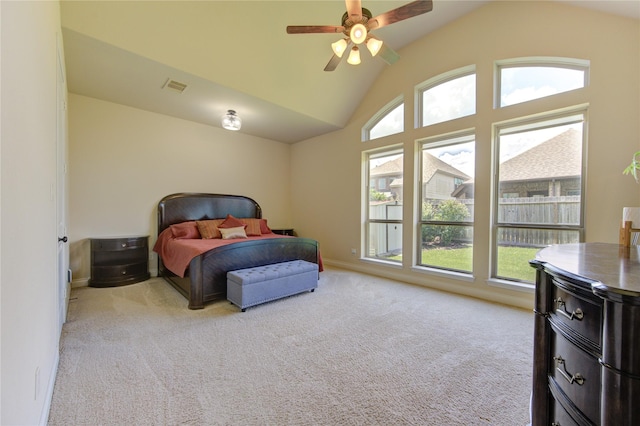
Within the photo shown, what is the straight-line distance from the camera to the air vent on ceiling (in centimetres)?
358

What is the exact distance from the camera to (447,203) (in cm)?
410

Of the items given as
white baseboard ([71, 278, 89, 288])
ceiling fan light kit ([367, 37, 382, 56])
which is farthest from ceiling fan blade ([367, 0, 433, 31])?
white baseboard ([71, 278, 89, 288])

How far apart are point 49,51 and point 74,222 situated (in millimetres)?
3106

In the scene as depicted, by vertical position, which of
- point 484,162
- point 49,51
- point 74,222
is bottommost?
point 74,222

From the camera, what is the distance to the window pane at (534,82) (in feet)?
10.00

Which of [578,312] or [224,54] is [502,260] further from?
[224,54]

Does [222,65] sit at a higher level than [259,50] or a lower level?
lower

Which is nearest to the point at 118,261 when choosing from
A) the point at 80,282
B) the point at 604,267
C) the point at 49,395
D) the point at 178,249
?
the point at 80,282

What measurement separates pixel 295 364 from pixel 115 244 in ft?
11.8

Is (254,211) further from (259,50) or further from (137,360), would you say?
(137,360)

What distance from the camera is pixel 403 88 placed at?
4.43 metres

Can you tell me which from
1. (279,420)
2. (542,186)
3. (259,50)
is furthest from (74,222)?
(542,186)

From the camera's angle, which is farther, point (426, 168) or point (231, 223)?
point (231, 223)

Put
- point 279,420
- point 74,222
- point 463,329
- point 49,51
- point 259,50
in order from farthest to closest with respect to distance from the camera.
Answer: point 74,222 < point 259,50 < point 463,329 < point 49,51 < point 279,420
